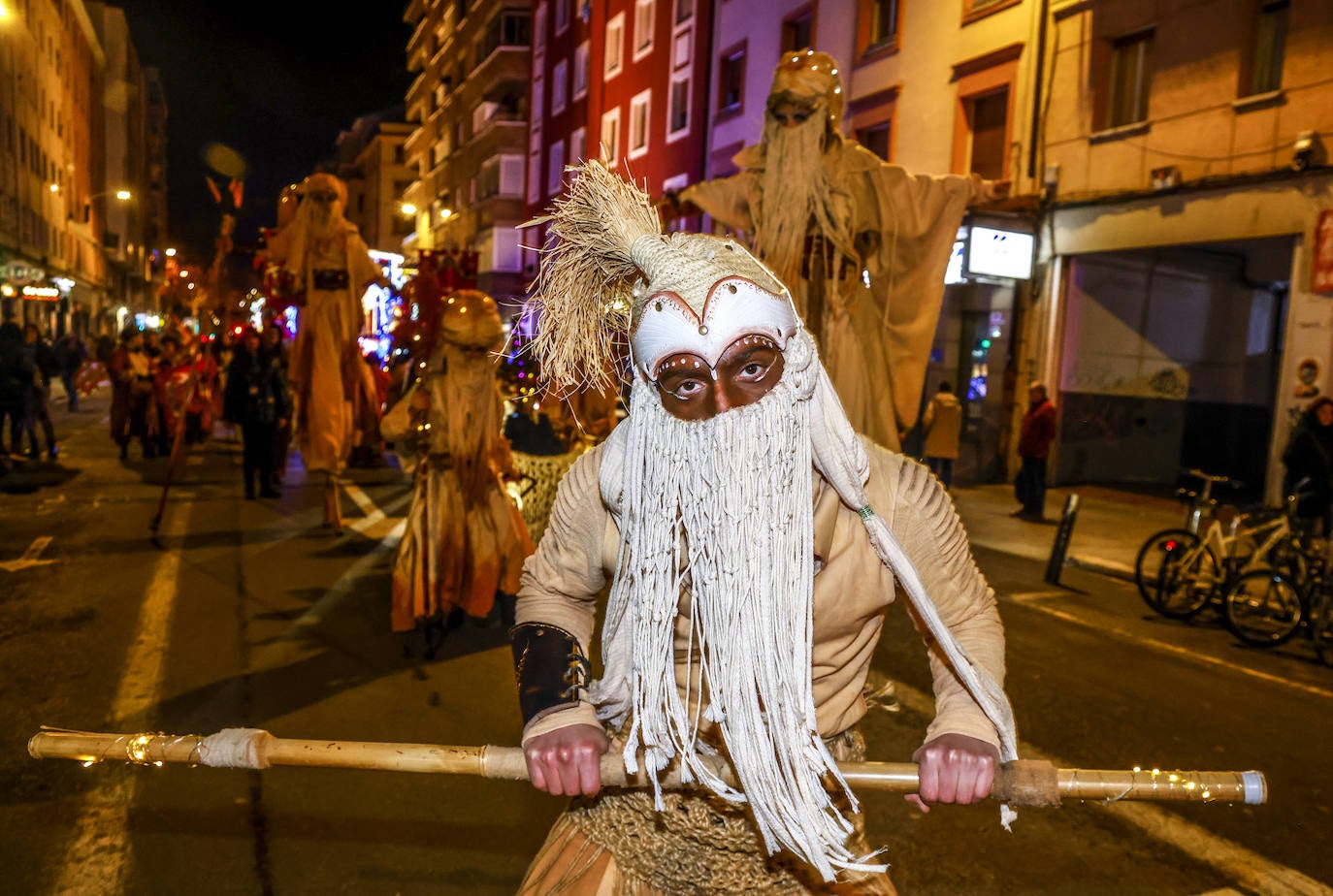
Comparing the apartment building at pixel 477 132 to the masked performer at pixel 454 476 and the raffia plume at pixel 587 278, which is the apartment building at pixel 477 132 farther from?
the raffia plume at pixel 587 278

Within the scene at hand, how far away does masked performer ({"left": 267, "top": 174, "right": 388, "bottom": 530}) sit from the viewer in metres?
9.00

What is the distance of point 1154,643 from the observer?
675 cm

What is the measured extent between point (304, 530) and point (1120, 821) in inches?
304

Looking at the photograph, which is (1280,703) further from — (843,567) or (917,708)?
(843,567)

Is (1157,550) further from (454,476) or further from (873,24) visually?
(873,24)

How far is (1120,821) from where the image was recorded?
3.84 m

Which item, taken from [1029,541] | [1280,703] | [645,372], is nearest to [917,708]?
[1280,703]

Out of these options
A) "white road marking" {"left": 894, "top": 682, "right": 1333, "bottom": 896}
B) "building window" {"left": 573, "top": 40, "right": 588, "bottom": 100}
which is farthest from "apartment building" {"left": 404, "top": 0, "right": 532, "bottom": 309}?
"white road marking" {"left": 894, "top": 682, "right": 1333, "bottom": 896}

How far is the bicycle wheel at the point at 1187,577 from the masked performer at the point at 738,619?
21.4ft

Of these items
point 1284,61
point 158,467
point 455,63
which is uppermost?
point 455,63

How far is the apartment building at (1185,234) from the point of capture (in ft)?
38.3

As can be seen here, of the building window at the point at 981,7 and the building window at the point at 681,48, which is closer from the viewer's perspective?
the building window at the point at 981,7

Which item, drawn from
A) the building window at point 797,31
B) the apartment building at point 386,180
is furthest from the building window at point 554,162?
the apartment building at point 386,180

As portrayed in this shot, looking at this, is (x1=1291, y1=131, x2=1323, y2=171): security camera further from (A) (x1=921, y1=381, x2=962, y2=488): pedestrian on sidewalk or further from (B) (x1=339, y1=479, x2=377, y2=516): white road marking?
(B) (x1=339, y1=479, x2=377, y2=516): white road marking
